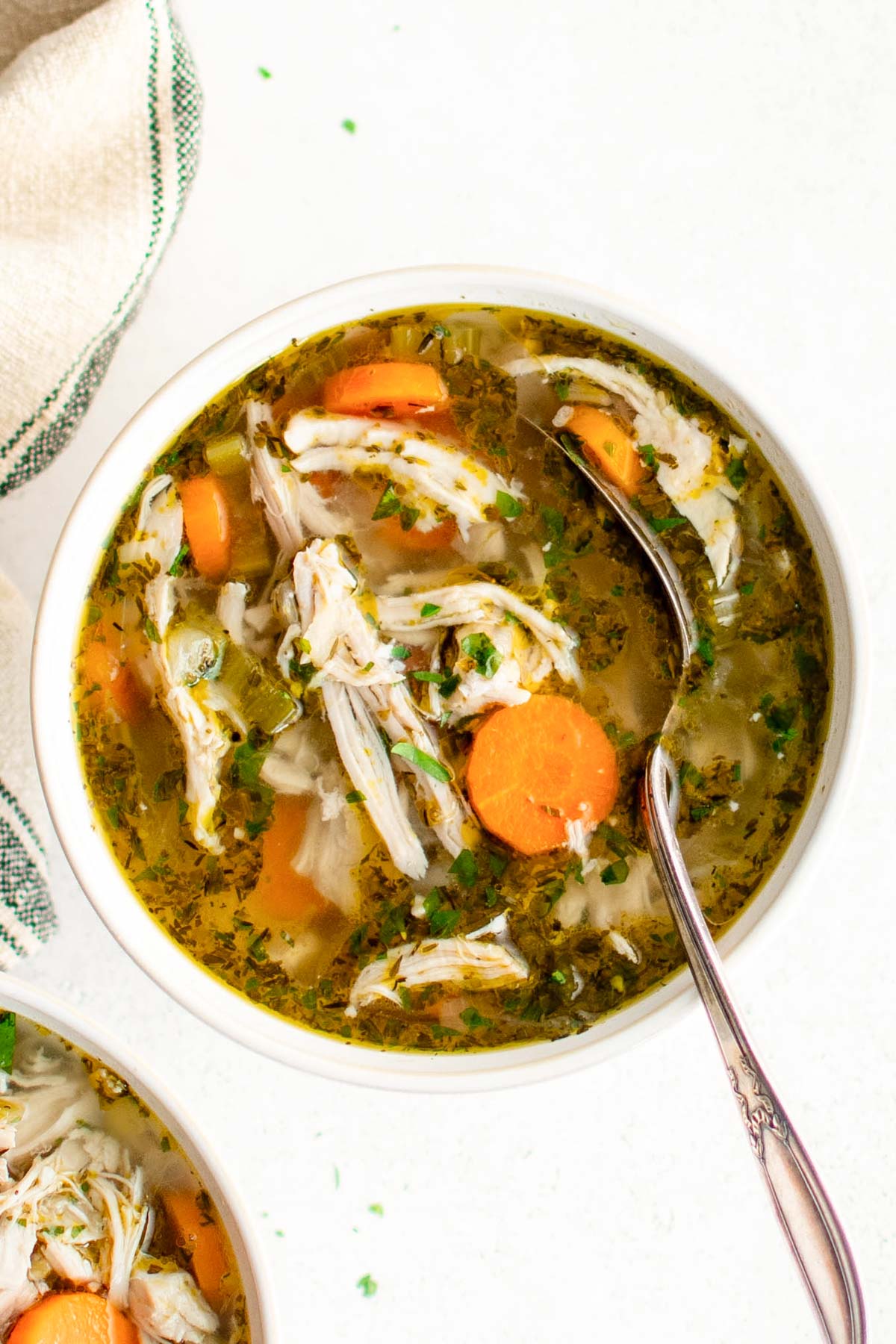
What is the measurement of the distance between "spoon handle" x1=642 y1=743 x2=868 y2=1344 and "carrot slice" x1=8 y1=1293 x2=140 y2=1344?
899 mm

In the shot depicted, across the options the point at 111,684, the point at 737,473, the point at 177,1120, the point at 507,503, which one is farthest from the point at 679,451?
the point at 177,1120

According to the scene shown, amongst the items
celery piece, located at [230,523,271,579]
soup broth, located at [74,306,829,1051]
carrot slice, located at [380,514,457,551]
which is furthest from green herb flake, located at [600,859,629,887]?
celery piece, located at [230,523,271,579]

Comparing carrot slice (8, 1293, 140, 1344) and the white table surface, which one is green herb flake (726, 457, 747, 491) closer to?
the white table surface

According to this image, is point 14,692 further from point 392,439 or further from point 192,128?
point 192,128

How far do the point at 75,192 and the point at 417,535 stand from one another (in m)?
0.66

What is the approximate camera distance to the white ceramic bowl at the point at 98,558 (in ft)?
4.20

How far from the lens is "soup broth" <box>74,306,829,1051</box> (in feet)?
4.63

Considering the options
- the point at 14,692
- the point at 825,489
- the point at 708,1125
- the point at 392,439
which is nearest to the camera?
A: the point at 825,489

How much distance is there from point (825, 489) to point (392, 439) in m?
0.54

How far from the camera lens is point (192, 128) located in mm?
1503

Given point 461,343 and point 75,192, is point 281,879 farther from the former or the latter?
point 75,192

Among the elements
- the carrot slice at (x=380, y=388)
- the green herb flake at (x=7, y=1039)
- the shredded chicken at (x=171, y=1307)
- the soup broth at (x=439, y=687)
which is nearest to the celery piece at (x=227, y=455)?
the soup broth at (x=439, y=687)

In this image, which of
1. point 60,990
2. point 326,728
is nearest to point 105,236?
point 326,728

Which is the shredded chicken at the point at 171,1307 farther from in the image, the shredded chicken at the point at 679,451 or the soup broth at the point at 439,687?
the shredded chicken at the point at 679,451
